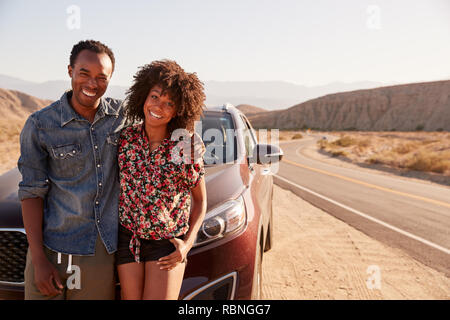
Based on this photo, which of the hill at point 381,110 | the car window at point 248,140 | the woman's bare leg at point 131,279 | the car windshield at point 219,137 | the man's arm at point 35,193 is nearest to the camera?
the man's arm at point 35,193

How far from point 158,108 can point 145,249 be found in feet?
2.36

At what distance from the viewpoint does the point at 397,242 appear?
505 centimetres

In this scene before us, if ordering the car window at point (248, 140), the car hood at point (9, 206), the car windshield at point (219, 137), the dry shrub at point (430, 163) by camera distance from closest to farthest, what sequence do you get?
the car hood at point (9, 206)
the car windshield at point (219, 137)
the car window at point (248, 140)
the dry shrub at point (430, 163)

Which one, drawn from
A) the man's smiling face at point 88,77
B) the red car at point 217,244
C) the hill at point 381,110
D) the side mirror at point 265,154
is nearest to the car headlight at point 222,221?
the red car at point 217,244

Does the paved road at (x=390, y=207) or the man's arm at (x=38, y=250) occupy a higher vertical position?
the man's arm at (x=38, y=250)

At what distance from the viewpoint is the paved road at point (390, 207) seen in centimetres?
499

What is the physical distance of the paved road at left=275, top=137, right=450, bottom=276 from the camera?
4992 mm

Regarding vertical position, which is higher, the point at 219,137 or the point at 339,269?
the point at 219,137

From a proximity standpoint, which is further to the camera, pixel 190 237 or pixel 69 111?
pixel 190 237

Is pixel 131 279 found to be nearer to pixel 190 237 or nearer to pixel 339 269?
pixel 190 237

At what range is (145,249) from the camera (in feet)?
5.23

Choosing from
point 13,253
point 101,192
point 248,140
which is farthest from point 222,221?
point 248,140

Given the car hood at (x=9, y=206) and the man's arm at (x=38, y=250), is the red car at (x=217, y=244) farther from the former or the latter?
the man's arm at (x=38, y=250)

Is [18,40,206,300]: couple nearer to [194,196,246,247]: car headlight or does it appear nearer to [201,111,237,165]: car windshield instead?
[194,196,246,247]: car headlight
